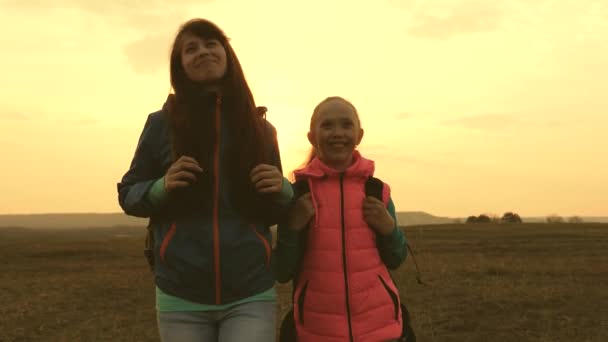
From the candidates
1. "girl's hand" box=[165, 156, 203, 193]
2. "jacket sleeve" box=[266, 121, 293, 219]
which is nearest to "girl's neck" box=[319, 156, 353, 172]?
"jacket sleeve" box=[266, 121, 293, 219]

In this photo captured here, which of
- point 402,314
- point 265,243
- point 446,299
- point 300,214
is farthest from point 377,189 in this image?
point 446,299

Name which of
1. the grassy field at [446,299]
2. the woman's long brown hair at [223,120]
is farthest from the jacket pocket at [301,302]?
the grassy field at [446,299]

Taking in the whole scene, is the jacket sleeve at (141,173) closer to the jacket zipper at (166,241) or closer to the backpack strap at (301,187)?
the jacket zipper at (166,241)

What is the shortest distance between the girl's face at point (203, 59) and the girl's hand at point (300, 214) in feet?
2.84

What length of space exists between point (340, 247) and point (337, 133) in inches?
25.7

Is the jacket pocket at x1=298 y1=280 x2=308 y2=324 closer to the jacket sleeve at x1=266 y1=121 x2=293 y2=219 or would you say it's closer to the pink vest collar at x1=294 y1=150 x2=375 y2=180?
the jacket sleeve at x1=266 y1=121 x2=293 y2=219

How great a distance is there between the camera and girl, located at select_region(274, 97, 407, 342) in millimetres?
3578

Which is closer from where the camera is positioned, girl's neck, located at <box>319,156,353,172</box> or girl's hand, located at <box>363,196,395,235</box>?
girl's hand, located at <box>363,196,395,235</box>

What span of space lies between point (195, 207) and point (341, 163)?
1.03 metres

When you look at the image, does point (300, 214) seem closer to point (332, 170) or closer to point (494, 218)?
point (332, 170)

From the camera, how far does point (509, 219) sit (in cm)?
5947

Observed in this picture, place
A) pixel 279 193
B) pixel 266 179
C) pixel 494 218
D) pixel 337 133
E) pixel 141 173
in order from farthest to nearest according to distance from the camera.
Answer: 1. pixel 494 218
2. pixel 337 133
3. pixel 141 173
4. pixel 279 193
5. pixel 266 179

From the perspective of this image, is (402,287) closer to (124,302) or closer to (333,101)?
(124,302)

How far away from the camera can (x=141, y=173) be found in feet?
10.9
